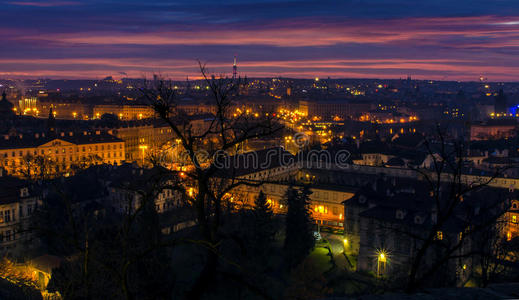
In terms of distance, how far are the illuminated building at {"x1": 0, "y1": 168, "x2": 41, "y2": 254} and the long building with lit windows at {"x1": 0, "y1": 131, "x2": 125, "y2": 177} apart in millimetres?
17696

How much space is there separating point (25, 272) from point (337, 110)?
492 feet

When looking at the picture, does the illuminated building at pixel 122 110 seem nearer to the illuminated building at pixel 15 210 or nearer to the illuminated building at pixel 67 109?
the illuminated building at pixel 67 109

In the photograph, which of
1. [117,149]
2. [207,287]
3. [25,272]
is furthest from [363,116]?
[207,287]

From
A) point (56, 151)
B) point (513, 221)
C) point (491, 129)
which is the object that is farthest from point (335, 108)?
point (513, 221)

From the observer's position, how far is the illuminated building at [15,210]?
33250 millimetres

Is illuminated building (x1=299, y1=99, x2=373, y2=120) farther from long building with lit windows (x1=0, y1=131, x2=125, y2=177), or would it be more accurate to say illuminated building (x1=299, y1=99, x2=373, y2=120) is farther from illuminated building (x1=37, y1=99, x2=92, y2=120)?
long building with lit windows (x1=0, y1=131, x2=125, y2=177)

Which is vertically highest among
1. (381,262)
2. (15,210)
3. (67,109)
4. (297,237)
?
(67,109)

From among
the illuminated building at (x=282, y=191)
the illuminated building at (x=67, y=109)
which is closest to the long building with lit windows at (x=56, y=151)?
the illuminated building at (x=282, y=191)

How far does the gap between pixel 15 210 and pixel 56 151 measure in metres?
32.4

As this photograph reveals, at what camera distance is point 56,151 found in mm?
66000

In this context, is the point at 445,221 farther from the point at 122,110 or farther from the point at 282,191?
the point at 122,110

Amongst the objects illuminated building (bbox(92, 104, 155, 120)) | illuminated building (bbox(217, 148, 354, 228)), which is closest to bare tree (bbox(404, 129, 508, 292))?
illuminated building (bbox(217, 148, 354, 228))

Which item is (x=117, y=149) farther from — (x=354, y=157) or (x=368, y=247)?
(x=368, y=247)

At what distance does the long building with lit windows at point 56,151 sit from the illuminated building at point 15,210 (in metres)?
17.7
